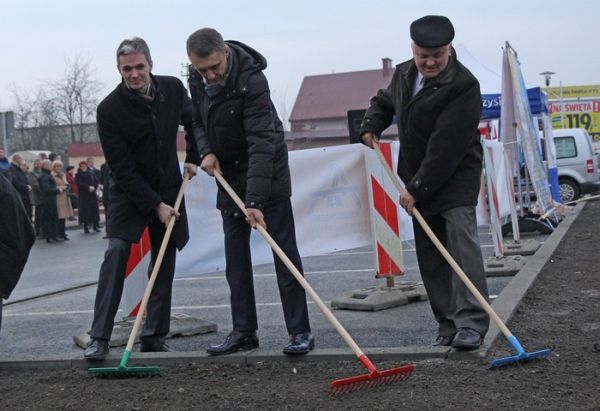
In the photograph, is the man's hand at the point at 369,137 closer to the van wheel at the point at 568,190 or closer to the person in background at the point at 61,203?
the person in background at the point at 61,203

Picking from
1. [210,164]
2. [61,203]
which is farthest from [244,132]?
[61,203]

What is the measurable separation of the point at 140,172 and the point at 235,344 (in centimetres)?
122

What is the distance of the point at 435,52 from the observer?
498cm

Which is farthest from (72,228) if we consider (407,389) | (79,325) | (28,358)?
(407,389)

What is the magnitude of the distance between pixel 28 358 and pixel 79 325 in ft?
6.40

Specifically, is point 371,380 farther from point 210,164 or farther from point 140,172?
point 140,172

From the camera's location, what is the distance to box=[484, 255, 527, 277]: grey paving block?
9250 millimetres

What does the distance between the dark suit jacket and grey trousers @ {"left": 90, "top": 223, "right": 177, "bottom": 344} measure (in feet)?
0.33

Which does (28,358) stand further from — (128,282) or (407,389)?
(407,389)

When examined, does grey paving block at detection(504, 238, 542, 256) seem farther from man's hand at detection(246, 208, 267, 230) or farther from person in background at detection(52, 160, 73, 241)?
person in background at detection(52, 160, 73, 241)

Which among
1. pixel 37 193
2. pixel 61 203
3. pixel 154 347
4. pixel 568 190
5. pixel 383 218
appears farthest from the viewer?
pixel 568 190

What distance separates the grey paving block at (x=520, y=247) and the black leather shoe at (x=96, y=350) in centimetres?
641

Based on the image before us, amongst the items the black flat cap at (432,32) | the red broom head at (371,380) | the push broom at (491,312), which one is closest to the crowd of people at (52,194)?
the push broom at (491,312)

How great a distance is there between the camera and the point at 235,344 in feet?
17.9
